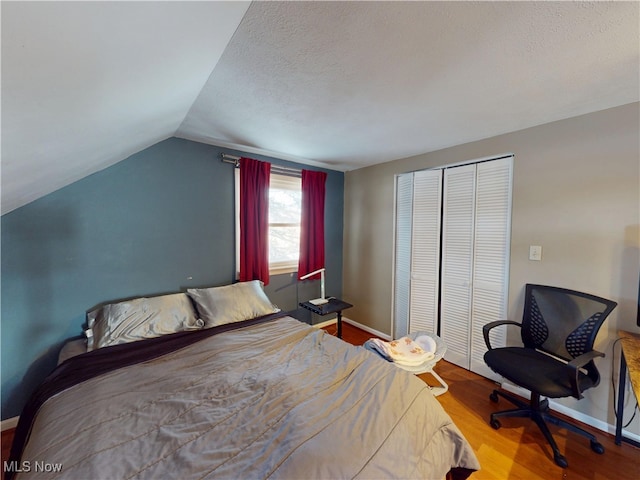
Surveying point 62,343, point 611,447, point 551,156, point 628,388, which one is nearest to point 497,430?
point 611,447

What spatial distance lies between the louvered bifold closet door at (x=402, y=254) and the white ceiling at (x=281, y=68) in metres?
1.12

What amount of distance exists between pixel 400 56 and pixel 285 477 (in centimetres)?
188

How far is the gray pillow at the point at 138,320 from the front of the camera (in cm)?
175

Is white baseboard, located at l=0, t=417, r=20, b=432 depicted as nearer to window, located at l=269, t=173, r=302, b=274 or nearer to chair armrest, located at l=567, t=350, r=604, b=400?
window, located at l=269, t=173, r=302, b=274

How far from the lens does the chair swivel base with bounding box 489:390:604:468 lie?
154 cm

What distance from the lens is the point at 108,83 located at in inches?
37.0

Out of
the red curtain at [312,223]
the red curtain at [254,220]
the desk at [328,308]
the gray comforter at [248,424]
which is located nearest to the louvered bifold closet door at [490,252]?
the desk at [328,308]

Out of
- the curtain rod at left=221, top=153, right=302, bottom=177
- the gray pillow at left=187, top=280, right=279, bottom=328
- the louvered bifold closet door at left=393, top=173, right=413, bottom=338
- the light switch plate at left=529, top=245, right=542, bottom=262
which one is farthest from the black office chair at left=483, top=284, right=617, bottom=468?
the curtain rod at left=221, top=153, right=302, bottom=177

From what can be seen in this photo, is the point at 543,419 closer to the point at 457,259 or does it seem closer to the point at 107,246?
the point at 457,259

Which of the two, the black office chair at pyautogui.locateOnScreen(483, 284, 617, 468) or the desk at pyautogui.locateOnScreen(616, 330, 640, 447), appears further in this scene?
the black office chair at pyautogui.locateOnScreen(483, 284, 617, 468)

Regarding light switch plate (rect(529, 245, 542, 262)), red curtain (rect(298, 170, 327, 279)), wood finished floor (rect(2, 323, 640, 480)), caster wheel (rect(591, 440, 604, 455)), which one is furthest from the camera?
red curtain (rect(298, 170, 327, 279))

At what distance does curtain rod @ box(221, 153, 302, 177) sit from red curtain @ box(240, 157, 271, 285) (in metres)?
0.07

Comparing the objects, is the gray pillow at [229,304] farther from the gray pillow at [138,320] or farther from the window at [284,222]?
the window at [284,222]

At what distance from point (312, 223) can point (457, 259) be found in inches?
71.3
